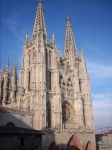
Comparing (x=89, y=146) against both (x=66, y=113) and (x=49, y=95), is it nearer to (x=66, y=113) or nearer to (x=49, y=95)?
(x=66, y=113)

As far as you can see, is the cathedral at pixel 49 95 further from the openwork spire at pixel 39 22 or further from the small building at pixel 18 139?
the small building at pixel 18 139

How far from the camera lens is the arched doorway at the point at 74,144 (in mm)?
33963

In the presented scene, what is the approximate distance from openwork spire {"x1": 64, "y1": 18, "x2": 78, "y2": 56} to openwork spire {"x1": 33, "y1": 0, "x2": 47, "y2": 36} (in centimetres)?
799

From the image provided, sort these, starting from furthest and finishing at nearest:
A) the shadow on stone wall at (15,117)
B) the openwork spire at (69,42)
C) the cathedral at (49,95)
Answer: the openwork spire at (69,42)
the cathedral at (49,95)
the shadow on stone wall at (15,117)

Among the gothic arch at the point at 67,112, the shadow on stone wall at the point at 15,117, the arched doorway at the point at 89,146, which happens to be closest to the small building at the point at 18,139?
the shadow on stone wall at the point at 15,117

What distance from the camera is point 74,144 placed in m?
34.9

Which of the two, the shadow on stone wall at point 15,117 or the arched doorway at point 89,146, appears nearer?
the shadow on stone wall at point 15,117

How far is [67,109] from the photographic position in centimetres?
3841

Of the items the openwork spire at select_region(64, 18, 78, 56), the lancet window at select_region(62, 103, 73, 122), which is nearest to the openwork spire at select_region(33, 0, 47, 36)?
the openwork spire at select_region(64, 18, 78, 56)

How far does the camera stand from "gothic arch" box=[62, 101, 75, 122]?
37.2 m

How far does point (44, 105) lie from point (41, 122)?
9.31 feet

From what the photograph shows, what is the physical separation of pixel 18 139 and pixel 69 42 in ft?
108

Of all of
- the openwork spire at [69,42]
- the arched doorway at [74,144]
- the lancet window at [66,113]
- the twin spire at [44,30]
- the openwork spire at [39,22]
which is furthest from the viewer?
the openwork spire at [69,42]

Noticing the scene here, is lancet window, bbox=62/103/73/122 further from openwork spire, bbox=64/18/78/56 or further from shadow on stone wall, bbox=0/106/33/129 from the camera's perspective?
openwork spire, bbox=64/18/78/56
